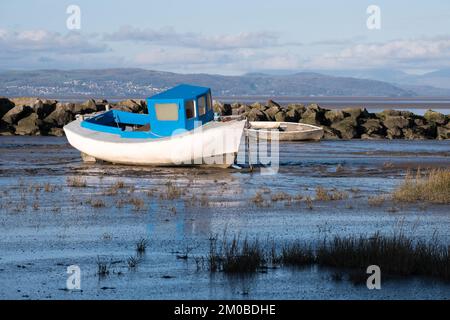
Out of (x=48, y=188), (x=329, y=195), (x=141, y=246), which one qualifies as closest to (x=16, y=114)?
(x=48, y=188)

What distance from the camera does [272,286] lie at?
12.8 metres

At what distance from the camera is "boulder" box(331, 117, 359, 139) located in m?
52.1

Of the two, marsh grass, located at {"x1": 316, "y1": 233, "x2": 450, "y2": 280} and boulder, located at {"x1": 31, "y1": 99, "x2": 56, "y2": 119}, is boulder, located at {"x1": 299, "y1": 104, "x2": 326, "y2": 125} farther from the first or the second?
marsh grass, located at {"x1": 316, "y1": 233, "x2": 450, "y2": 280}

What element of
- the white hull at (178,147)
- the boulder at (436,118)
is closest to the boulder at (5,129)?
the white hull at (178,147)

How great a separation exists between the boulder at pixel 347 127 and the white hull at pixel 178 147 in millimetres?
21699

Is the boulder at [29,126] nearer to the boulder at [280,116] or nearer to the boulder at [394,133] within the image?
the boulder at [280,116]

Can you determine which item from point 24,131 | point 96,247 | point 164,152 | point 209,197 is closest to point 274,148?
point 164,152

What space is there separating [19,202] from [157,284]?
9681 mm

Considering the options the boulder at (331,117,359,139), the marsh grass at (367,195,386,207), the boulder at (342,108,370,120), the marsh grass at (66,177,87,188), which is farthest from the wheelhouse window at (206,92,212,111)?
the boulder at (342,108,370,120)

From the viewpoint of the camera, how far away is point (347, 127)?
52875 mm

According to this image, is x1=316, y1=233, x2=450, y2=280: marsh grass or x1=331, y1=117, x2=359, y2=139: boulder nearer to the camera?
x1=316, y1=233, x2=450, y2=280: marsh grass

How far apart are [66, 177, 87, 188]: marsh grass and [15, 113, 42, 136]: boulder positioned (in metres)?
24.9

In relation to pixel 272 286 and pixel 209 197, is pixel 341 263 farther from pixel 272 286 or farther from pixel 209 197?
pixel 209 197

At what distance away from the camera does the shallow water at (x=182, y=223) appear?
1267 cm
